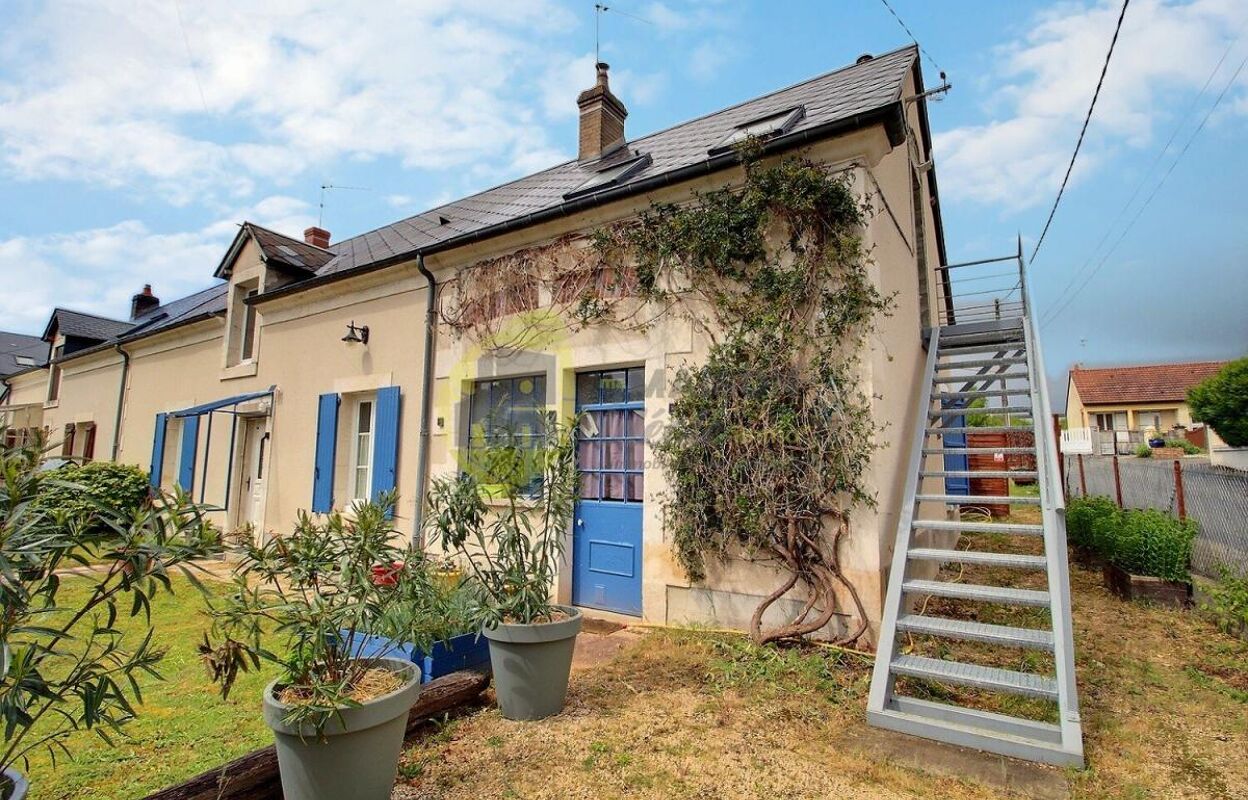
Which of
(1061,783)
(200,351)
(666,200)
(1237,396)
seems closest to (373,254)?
(200,351)

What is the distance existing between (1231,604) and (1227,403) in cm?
2013

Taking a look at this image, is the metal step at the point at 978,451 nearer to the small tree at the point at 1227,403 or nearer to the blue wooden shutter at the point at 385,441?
the blue wooden shutter at the point at 385,441

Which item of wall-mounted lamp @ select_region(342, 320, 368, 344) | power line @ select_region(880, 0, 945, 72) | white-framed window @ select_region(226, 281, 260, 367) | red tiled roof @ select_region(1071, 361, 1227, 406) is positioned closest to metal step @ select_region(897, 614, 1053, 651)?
power line @ select_region(880, 0, 945, 72)

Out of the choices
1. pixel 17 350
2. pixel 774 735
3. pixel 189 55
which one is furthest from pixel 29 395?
pixel 774 735

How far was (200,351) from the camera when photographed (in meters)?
10.8

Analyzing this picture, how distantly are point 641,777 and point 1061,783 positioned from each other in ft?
6.26

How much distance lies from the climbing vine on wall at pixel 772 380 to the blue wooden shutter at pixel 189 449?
29.8ft

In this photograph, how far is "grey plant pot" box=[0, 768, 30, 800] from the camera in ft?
5.16

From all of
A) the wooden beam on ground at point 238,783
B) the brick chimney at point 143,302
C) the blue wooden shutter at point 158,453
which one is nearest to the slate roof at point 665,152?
the blue wooden shutter at point 158,453

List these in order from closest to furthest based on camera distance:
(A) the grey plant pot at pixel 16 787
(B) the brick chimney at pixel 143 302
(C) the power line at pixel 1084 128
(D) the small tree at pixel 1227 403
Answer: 1. (A) the grey plant pot at pixel 16 787
2. (C) the power line at pixel 1084 128
3. (B) the brick chimney at pixel 143 302
4. (D) the small tree at pixel 1227 403

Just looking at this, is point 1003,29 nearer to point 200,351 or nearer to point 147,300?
point 200,351

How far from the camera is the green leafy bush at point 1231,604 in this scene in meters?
4.47

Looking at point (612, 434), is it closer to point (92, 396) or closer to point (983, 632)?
point (983, 632)

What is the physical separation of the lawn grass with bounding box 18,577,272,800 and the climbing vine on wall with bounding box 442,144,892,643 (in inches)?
125
